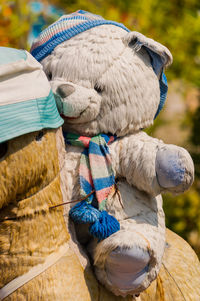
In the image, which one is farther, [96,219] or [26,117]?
[96,219]

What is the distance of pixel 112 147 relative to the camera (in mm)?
1037

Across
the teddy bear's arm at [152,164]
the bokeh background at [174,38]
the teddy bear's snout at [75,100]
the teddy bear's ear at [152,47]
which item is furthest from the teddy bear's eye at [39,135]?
the bokeh background at [174,38]

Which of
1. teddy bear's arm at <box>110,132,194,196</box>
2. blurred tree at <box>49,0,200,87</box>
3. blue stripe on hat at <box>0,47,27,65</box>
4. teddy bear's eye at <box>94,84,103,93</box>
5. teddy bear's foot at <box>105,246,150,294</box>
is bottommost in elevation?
blurred tree at <box>49,0,200,87</box>

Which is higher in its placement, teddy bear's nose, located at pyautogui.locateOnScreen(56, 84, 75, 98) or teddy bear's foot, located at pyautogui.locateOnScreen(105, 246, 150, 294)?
teddy bear's nose, located at pyautogui.locateOnScreen(56, 84, 75, 98)

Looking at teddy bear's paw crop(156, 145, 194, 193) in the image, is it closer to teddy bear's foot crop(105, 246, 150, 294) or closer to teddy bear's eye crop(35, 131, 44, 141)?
teddy bear's foot crop(105, 246, 150, 294)

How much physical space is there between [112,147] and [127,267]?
11.6 inches

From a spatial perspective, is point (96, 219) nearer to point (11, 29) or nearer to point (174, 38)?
point (174, 38)

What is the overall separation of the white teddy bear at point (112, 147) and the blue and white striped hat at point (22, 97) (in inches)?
3.9

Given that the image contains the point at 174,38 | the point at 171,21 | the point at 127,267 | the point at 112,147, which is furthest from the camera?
the point at 171,21

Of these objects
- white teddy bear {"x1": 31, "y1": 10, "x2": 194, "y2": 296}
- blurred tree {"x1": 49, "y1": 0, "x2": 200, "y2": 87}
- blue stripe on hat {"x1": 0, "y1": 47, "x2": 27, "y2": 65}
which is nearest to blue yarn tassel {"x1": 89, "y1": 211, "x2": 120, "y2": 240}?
white teddy bear {"x1": 31, "y1": 10, "x2": 194, "y2": 296}

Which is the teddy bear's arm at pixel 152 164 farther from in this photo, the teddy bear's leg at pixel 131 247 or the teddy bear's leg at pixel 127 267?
the teddy bear's leg at pixel 127 267

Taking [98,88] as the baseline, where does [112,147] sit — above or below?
below

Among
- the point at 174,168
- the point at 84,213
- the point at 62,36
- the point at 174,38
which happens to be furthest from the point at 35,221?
the point at 174,38

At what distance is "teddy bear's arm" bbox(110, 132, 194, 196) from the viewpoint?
0.97m
